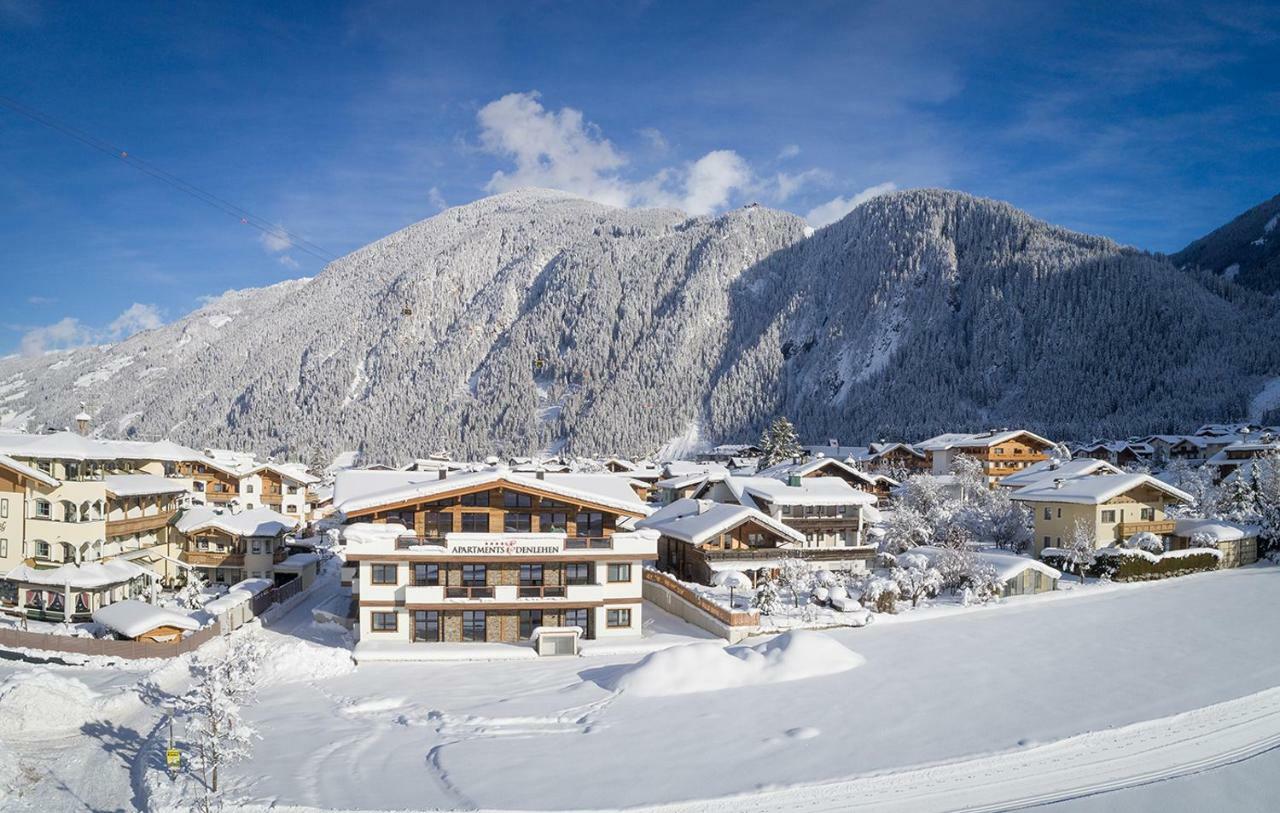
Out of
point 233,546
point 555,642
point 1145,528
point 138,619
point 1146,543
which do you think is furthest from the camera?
point 1145,528

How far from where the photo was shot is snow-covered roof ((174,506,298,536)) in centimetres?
4431

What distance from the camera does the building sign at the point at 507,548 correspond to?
105 feet

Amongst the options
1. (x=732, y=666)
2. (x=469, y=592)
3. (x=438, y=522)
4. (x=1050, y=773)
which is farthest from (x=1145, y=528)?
(x=438, y=522)

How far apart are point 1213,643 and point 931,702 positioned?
14.4 m

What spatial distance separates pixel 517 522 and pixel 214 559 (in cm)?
2169

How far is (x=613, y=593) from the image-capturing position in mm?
33406

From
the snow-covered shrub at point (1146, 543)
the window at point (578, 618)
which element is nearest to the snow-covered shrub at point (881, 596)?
the window at point (578, 618)

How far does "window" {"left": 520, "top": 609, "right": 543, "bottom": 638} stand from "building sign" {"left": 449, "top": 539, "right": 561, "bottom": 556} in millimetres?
2579

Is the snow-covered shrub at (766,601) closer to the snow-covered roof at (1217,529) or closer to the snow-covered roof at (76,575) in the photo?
the snow-covered roof at (1217,529)

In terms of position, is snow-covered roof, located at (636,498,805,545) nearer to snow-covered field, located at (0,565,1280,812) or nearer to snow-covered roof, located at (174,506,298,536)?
snow-covered field, located at (0,565,1280,812)

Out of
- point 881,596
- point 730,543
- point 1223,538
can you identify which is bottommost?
point 881,596

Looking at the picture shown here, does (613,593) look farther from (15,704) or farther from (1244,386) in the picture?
(1244,386)

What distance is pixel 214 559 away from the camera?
45.1m

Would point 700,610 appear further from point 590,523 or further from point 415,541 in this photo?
point 415,541
